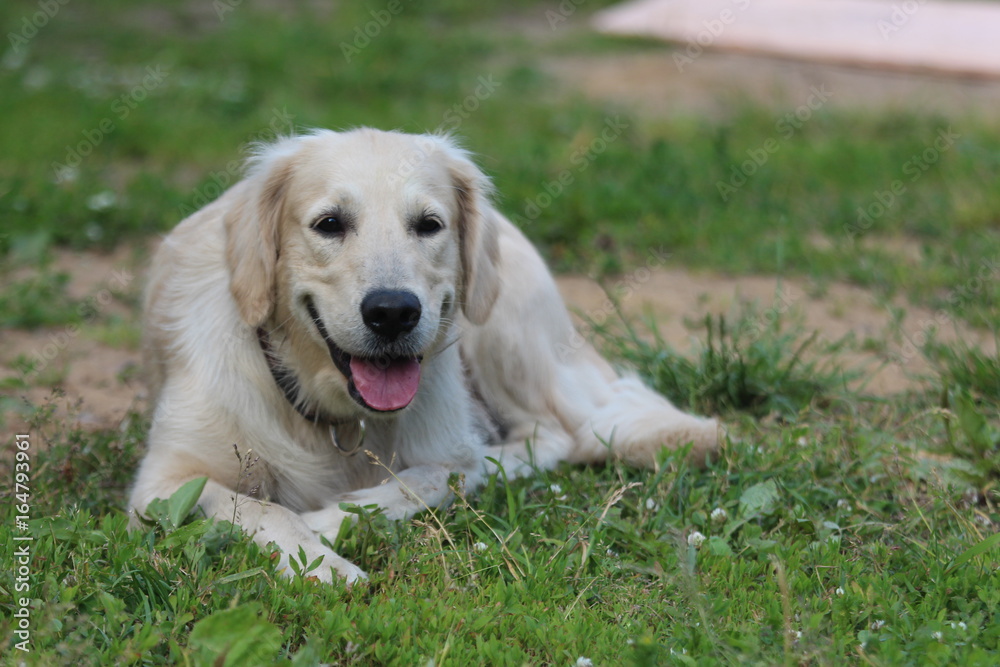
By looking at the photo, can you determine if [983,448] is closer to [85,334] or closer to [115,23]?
[85,334]

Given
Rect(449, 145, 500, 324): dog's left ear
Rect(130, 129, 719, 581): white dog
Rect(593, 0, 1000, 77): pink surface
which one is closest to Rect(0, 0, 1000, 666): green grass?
Rect(130, 129, 719, 581): white dog

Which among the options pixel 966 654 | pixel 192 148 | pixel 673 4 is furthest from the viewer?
pixel 673 4

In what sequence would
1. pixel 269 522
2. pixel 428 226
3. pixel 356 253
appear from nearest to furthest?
pixel 269 522
pixel 356 253
pixel 428 226

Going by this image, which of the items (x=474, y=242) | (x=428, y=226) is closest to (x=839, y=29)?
(x=474, y=242)

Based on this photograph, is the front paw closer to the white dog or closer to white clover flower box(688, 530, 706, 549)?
the white dog

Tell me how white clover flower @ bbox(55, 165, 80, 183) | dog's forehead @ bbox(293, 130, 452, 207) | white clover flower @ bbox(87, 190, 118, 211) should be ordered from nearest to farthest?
dog's forehead @ bbox(293, 130, 452, 207), white clover flower @ bbox(87, 190, 118, 211), white clover flower @ bbox(55, 165, 80, 183)

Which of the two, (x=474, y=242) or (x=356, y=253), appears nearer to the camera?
(x=356, y=253)

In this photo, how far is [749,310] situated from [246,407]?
2.57 meters

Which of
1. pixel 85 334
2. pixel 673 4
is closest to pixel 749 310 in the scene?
pixel 85 334

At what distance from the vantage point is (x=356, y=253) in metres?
3.02

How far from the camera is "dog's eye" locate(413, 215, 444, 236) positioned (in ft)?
10.5

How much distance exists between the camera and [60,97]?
24.6ft

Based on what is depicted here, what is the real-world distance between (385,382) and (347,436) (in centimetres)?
39

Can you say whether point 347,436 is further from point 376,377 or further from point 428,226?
point 428,226
